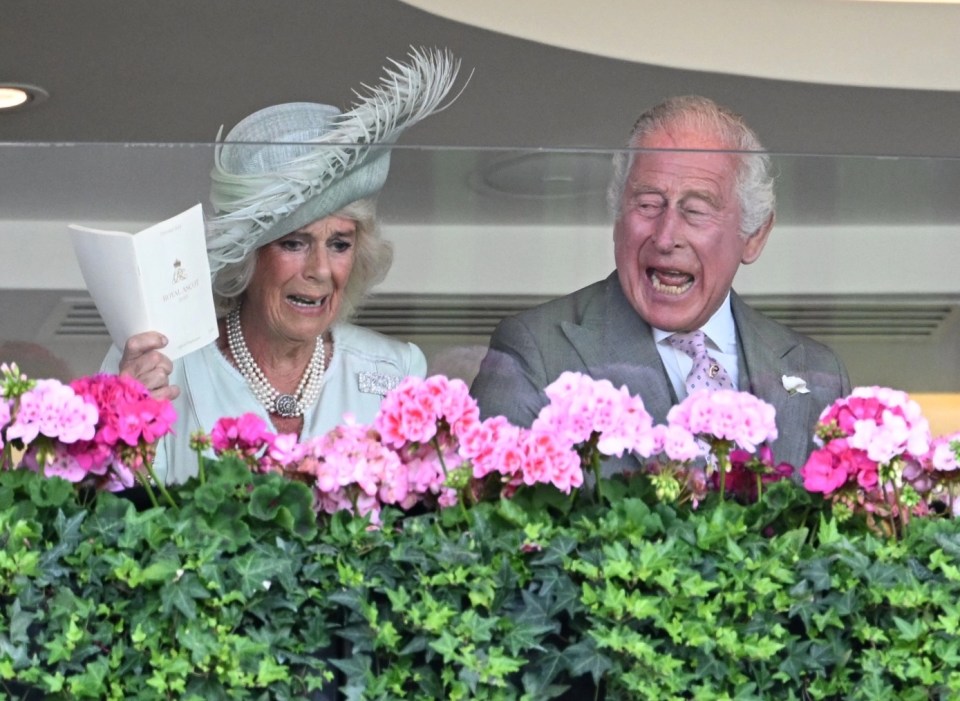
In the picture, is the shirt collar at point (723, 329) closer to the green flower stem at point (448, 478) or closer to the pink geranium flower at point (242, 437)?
the green flower stem at point (448, 478)

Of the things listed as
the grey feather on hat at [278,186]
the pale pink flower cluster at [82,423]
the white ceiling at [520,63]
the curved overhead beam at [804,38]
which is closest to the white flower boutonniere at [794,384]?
the grey feather on hat at [278,186]

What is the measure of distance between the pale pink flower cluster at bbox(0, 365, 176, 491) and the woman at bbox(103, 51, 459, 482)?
0.54 feet

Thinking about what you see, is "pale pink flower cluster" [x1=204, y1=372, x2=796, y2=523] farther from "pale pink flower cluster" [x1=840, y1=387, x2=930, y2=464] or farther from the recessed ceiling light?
the recessed ceiling light

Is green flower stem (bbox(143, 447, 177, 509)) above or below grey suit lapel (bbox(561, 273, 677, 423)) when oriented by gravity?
below

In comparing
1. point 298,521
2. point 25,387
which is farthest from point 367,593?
point 25,387

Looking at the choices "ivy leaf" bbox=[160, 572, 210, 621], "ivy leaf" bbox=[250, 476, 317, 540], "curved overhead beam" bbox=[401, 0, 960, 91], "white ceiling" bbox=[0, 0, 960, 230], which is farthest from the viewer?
"curved overhead beam" bbox=[401, 0, 960, 91]

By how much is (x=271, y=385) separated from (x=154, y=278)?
29cm

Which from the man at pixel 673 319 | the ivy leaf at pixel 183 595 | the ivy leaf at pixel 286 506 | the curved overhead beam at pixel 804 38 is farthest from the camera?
the curved overhead beam at pixel 804 38

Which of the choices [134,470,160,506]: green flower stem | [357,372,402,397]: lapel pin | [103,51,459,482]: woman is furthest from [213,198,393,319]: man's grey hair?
[134,470,160,506]: green flower stem

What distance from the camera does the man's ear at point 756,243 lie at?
2361mm

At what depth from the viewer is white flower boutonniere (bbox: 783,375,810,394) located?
93.7 inches

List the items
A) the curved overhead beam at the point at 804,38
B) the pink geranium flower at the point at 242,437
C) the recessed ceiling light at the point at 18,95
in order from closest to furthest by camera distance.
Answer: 1. the pink geranium flower at the point at 242,437
2. the recessed ceiling light at the point at 18,95
3. the curved overhead beam at the point at 804,38

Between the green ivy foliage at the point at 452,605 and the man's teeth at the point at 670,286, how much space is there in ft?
1.50

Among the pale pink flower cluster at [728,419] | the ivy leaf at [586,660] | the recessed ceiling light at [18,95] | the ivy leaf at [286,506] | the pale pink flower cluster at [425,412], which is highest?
the recessed ceiling light at [18,95]
